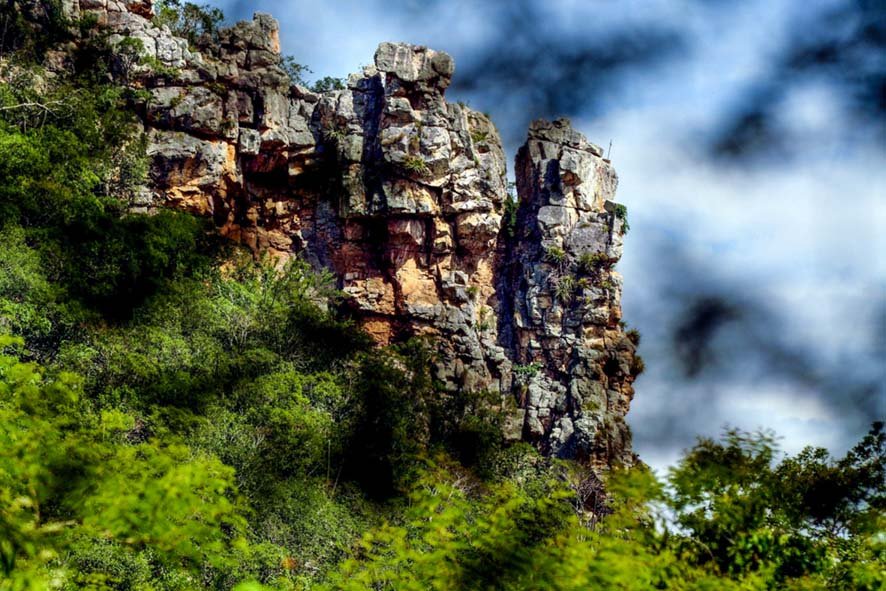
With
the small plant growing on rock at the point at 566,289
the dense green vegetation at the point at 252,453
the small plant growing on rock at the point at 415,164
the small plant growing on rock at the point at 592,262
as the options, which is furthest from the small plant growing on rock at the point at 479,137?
the dense green vegetation at the point at 252,453

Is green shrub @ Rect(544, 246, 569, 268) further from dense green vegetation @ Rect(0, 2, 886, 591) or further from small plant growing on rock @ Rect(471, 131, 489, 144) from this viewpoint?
dense green vegetation @ Rect(0, 2, 886, 591)

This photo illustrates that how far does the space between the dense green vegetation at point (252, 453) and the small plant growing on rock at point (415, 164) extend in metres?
6.67

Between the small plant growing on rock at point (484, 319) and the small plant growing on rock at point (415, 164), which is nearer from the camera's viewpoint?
the small plant growing on rock at point (415, 164)

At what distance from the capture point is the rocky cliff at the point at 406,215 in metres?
28.2

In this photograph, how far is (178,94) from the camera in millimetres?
27047

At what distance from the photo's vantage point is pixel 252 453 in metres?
17.5

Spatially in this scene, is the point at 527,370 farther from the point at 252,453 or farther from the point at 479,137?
the point at 252,453

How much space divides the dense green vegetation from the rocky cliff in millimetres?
2025

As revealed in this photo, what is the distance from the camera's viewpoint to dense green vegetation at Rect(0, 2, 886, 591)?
516 centimetres

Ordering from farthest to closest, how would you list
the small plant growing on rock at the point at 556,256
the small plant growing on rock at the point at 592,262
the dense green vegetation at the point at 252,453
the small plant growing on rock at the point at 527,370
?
1. the small plant growing on rock at the point at 556,256
2. the small plant growing on rock at the point at 592,262
3. the small plant growing on rock at the point at 527,370
4. the dense green vegetation at the point at 252,453

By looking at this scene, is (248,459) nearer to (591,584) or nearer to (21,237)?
(21,237)

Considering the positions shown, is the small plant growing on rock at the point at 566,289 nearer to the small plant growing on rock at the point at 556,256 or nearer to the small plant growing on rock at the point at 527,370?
the small plant growing on rock at the point at 556,256

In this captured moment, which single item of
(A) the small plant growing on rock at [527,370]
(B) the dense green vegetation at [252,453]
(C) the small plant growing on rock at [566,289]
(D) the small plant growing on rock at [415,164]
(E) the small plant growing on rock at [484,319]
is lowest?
(B) the dense green vegetation at [252,453]

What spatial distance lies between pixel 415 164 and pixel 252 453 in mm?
16877
